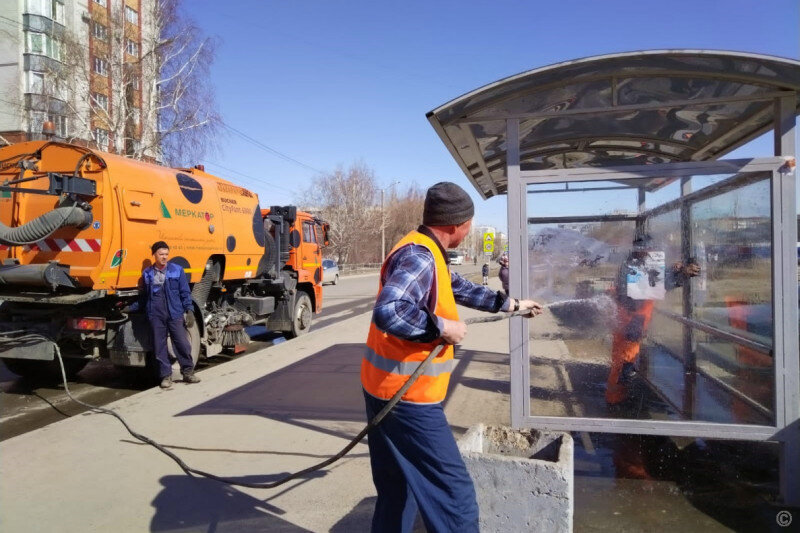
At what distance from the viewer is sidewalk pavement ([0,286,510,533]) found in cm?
352

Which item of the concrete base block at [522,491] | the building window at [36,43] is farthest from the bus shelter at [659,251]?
the building window at [36,43]

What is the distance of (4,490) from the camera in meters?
3.95

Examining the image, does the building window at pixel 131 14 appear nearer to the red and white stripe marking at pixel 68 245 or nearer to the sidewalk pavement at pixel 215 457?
the red and white stripe marking at pixel 68 245

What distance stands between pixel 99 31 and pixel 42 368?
22437 mm

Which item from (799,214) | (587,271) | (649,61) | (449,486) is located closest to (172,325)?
(587,271)

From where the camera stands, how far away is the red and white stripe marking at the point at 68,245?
645 centimetres

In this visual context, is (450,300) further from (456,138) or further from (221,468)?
(221,468)

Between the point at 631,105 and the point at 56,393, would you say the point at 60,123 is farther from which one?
the point at 631,105

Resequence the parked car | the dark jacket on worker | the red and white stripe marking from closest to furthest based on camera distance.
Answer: the red and white stripe marking
the dark jacket on worker
the parked car

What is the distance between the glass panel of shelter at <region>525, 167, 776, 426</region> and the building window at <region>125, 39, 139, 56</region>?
26330 mm

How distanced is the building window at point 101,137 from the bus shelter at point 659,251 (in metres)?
24.2

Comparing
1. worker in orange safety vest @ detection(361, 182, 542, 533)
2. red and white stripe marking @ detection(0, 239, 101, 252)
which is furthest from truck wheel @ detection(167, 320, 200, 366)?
worker in orange safety vest @ detection(361, 182, 542, 533)

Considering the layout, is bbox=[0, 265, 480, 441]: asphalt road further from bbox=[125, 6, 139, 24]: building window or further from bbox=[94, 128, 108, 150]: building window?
bbox=[125, 6, 139, 24]: building window

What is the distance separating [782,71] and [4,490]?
5.98m
